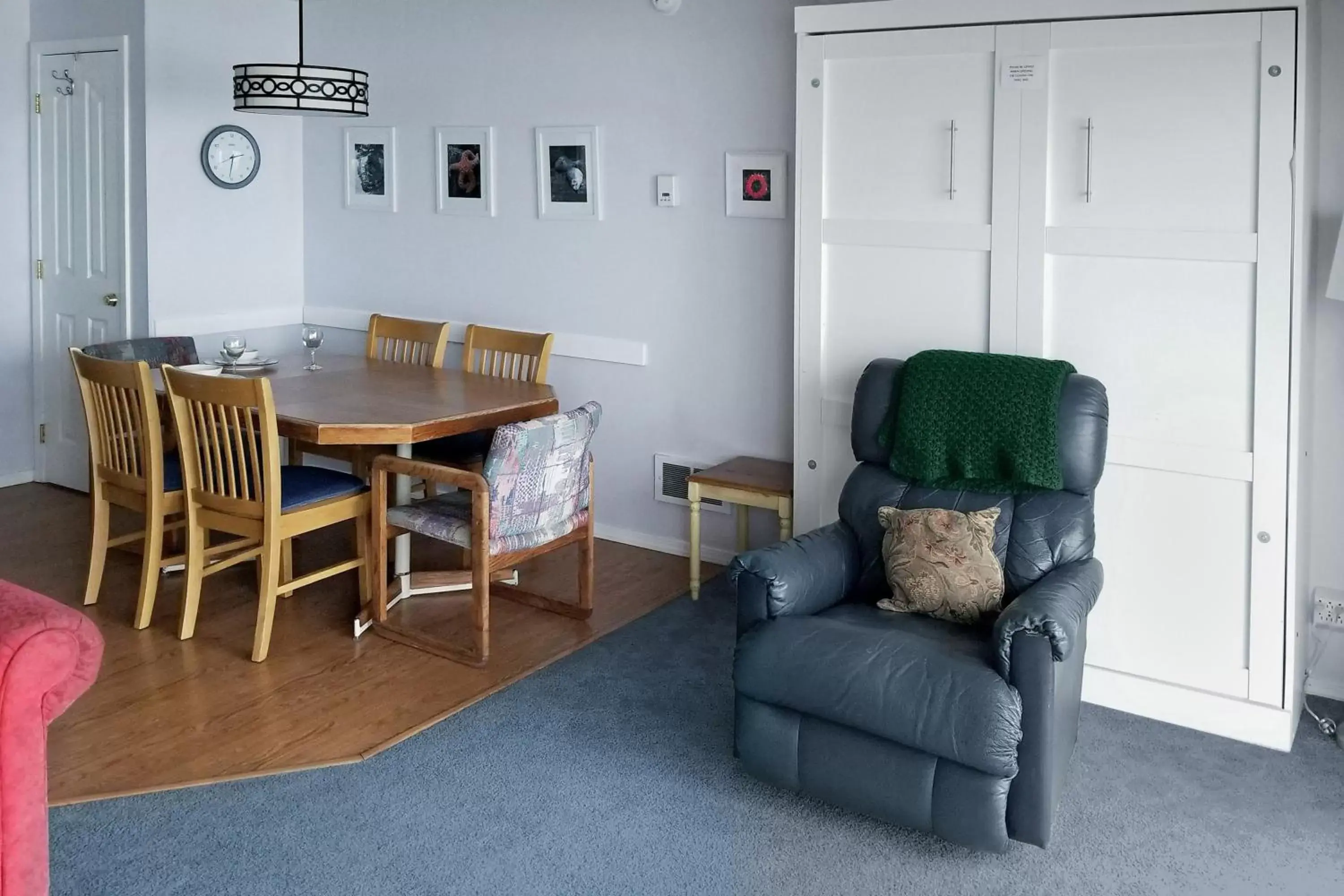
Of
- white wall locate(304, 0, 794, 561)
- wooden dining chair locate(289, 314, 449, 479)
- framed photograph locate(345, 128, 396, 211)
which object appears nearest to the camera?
white wall locate(304, 0, 794, 561)

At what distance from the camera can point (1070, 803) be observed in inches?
128

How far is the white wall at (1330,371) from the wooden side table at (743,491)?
64.1 inches

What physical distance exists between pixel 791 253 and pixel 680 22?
1.00 meters

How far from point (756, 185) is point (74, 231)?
10.8 ft

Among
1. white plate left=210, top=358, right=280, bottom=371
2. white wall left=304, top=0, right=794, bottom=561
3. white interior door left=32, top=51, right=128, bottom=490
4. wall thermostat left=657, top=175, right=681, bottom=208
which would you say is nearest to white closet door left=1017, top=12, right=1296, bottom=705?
white wall left=304, top=0, right=794, bottom=561

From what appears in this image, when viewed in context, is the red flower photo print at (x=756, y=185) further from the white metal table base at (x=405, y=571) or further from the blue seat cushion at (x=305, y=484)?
the blue seat cushion at (x=305, y=484)

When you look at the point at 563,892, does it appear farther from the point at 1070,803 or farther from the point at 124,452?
the point at 124,452

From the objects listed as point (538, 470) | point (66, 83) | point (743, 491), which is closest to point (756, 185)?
point (743, 491)

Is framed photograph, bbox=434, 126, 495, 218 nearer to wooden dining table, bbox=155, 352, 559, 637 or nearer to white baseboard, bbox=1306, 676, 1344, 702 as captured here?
wooden dining table, bbox=155, 352, 559, 637

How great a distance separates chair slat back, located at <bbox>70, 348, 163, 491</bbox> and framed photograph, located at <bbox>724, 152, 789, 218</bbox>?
85.3 inches

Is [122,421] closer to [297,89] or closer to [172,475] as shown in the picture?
[172,475]

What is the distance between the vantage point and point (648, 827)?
313 centimetres

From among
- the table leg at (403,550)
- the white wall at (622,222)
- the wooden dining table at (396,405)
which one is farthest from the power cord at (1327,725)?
the table leg at (403,550)

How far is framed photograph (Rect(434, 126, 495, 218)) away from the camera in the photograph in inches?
220
